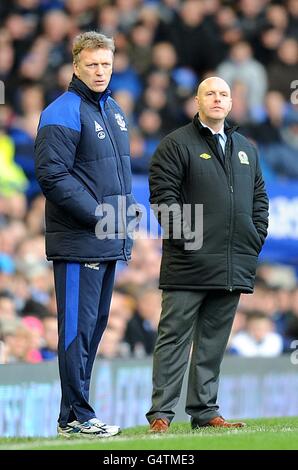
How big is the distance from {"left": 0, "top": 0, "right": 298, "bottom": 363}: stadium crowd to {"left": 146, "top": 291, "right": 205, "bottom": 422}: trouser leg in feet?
13.1

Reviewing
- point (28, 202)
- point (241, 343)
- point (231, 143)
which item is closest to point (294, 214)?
point (241, 343)

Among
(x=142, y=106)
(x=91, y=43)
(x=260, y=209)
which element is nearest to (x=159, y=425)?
(x=260, y=209)

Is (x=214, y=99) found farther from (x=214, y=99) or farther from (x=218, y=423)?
(x=218, y=423)

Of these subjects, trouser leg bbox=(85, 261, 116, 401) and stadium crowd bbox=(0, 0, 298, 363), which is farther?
stadium crowd bbox=(0, 0, 298, 363)

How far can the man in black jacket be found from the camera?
7.22m

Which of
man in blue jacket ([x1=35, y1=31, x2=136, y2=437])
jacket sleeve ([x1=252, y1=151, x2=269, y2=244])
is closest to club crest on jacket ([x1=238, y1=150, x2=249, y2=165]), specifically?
jacket sleeve ([x1=252, y1=151, x2=269, y2=244])

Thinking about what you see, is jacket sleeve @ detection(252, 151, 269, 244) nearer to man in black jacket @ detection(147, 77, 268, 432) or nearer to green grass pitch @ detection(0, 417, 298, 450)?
man in black jacket @ detection(147, 77, 268, 432)

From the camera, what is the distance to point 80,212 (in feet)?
21.7

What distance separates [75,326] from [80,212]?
631mm

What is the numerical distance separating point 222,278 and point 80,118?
131cm

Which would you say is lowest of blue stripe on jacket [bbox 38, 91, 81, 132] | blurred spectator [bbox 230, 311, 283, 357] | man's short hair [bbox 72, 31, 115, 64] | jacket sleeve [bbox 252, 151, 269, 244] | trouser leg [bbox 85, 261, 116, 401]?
blurred spectator [bbox 230, 311, 283, 357]

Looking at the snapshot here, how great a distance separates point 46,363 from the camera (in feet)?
32.9

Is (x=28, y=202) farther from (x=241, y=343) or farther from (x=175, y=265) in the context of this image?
(x=175, y=265)

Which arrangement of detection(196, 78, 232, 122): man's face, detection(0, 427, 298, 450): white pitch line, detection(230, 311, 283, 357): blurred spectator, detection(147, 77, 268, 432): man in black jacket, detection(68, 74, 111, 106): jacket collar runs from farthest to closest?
1. detection(230, 311, 283, 357): blurred spectator
2. detection(196, 78, 232, 122): man's face
3. detection(147, 77, 268, 432): man in black jacket
4. detection(68, 74, 111, 106): jacket collar
5. detection(0, 427, 298, 450): white pitch line
